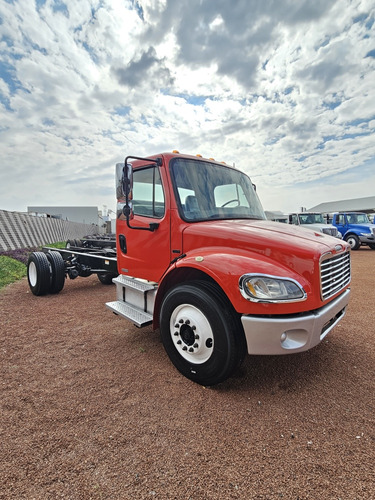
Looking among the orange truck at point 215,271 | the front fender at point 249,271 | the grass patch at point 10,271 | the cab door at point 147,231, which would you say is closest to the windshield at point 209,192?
the orange truck at point 215,271

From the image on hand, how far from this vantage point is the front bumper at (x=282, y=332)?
7.58 feet

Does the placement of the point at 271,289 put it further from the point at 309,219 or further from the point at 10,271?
the point at 309,219

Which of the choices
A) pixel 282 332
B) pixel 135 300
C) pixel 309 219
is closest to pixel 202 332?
pixel 282 332

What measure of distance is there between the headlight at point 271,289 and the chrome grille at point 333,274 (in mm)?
312

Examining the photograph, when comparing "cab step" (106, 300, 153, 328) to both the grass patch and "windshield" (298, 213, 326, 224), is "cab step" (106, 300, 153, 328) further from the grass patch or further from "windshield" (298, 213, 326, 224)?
"windshield" (298, 213, 326, 224)

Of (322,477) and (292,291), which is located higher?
(292,291)

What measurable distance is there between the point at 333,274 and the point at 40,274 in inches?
228

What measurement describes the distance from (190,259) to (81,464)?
1.81 metres

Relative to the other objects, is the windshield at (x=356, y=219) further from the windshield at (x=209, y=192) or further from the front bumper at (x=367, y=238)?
the windshield at (x=209, y=192)

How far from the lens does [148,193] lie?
354 cm

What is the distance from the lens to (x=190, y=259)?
2.83m

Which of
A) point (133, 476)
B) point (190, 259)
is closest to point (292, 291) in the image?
point (190, 259)

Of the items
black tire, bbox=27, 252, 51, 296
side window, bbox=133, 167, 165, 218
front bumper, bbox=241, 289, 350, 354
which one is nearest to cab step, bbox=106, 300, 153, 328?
side window, bbox=133, 167, 165, 218

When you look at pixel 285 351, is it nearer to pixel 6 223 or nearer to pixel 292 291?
pixel 292 291
